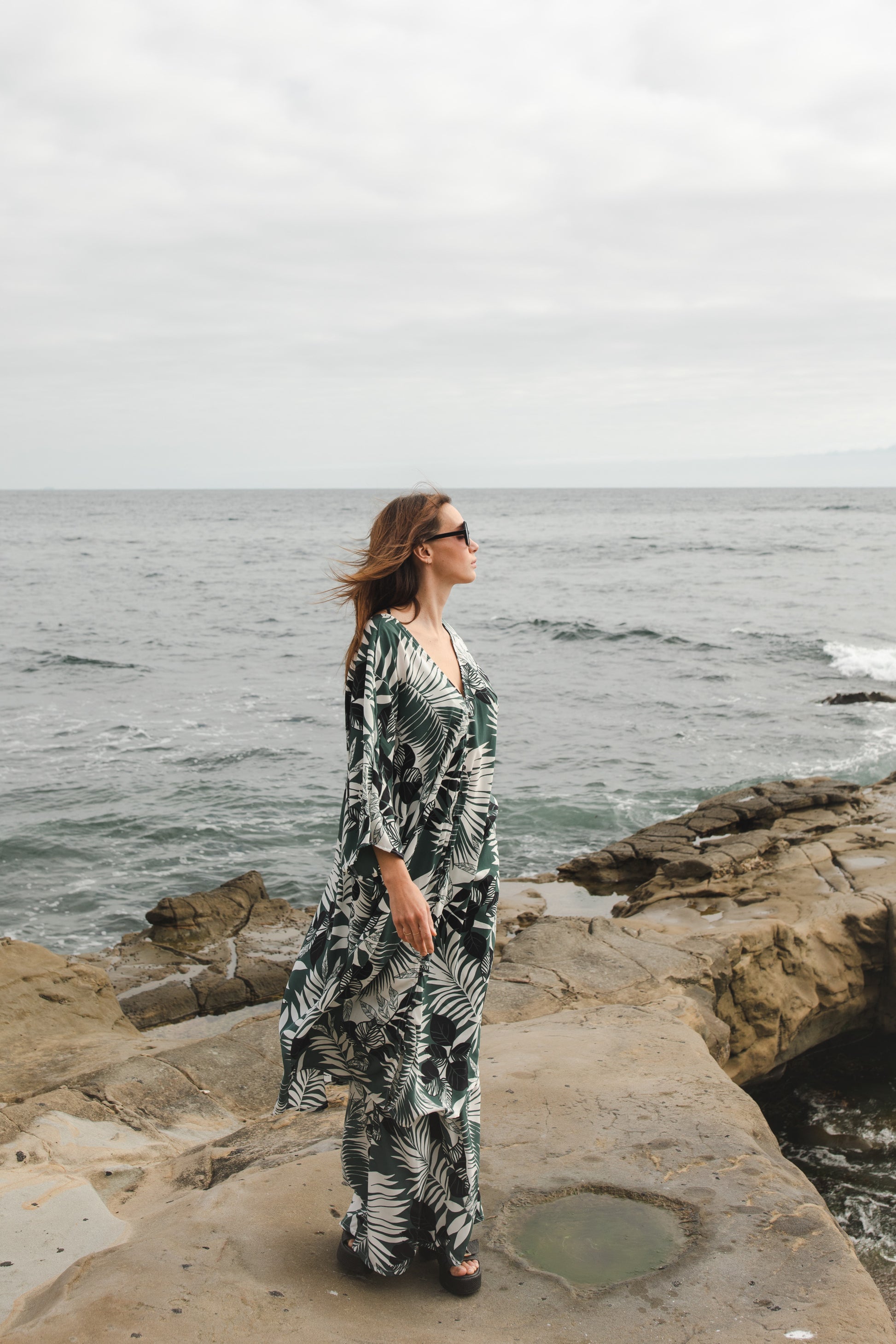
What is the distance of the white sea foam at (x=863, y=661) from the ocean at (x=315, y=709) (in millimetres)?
79

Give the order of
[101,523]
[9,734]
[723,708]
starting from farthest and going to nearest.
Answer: [101,523] < [723,708] < [9,734]

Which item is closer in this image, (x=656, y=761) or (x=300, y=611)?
(x=656, y=761)

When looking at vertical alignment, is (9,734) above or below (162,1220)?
below

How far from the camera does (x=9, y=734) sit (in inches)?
571

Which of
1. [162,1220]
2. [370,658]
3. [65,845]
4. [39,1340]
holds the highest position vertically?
[370,658]

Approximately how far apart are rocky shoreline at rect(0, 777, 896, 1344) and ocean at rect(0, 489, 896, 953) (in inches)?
77.6

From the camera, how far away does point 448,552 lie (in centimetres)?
265

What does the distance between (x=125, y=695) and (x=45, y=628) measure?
8816 mm

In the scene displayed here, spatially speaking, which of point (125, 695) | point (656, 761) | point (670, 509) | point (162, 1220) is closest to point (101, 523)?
point (670, 509)

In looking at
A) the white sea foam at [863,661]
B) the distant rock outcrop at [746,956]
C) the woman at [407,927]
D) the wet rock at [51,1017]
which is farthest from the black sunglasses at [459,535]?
the white sea foam at [863,661]

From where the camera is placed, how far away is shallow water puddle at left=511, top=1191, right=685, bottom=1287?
2.60 meters

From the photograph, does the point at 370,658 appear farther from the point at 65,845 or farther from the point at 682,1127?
the point at 65,845

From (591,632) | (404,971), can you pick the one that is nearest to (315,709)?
(591,632)

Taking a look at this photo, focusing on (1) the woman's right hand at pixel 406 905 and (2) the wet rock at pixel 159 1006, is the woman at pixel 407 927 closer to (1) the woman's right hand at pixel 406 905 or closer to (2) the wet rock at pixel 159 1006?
(1) the woman's right hand at pixel 406 905
